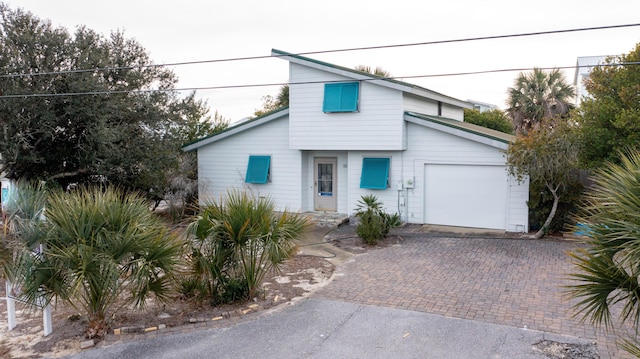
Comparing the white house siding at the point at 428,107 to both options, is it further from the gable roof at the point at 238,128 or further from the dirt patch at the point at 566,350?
the dirt patch at the point at 566,350

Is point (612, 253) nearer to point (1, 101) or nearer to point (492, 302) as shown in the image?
point (492, 302)

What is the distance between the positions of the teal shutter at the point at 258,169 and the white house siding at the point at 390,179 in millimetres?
3194

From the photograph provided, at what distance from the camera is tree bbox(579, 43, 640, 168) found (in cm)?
1041

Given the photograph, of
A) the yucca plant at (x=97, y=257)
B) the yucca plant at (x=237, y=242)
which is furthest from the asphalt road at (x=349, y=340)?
the yucca plant at (x=237, y=242)

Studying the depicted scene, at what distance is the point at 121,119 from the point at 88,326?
389 inches

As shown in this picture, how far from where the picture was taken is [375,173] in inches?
588

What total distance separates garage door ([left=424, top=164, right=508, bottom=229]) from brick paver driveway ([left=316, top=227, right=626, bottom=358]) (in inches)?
54.2

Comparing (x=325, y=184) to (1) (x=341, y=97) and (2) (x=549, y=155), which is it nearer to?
(1) (x=341, y=97)

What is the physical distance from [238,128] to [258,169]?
5.52ft

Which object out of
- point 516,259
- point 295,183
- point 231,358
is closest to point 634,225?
point 231,358

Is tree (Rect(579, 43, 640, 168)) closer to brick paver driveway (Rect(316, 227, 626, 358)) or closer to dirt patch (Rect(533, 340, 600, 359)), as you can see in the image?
brick paver driveway (Rect(316, 227, 626, 358))

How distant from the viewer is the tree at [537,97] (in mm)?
24719

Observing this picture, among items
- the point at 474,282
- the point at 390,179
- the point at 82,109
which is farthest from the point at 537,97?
the point at 82,109

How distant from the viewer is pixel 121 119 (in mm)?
14984
